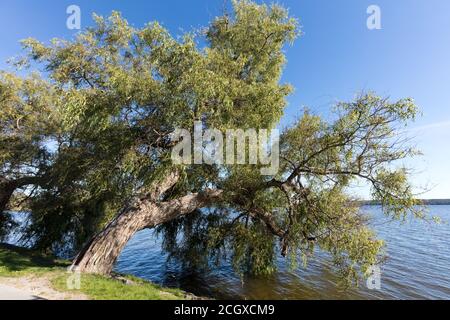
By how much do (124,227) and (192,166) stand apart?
3966mm

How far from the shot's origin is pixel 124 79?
11.6 meters

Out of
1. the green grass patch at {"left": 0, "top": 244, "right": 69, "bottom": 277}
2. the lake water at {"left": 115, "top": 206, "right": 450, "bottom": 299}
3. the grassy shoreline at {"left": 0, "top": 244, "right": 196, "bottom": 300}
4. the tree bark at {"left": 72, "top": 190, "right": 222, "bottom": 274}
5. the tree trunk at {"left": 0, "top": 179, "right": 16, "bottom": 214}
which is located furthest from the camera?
the tree trunk at {"left": 0, "top": 179, "right": 16, "bottom": 214}

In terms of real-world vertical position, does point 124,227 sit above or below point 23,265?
above

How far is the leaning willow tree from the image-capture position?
12.2 meters

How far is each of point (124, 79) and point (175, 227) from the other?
10046 millimetres

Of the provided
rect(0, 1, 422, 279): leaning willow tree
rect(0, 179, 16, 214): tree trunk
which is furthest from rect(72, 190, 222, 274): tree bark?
rect(0, 179, 16, 214): tree trunk

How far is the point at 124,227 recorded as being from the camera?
13.2 meters

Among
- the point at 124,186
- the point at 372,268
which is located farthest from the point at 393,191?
the point at 124,186

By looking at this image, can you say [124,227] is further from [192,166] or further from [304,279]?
[304,279]

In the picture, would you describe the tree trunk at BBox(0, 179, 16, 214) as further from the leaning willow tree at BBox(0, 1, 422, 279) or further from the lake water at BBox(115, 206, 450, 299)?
the lake water at BBox(115, 206, 450, 299)

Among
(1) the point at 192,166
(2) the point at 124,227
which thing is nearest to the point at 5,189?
(2) the point at 124,227

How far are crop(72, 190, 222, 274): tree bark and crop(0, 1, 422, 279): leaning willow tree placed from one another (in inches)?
2.3

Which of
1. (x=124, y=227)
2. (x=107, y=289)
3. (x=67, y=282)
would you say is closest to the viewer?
(x=107, y=289)

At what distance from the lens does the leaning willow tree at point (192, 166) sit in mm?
12227
